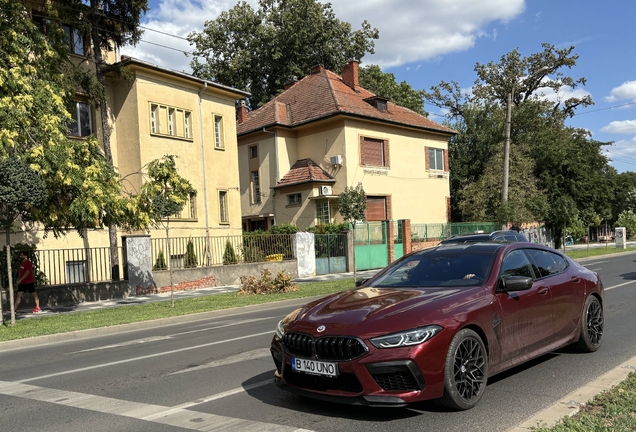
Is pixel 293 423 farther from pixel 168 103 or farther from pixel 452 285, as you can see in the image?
pixel 168 103

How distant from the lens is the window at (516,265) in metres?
5.83

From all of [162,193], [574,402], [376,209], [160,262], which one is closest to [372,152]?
[376,209]

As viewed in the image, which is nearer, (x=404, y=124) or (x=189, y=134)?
(x=189, y=134)

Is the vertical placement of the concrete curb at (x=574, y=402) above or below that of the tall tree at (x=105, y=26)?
below

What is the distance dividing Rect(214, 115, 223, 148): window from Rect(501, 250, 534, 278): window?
2339cm

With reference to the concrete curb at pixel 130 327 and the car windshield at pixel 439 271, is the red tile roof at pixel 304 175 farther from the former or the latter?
the car windshield at pixel 439 271

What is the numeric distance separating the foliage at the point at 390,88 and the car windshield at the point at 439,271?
133 feet

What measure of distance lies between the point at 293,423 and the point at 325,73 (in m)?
33.1

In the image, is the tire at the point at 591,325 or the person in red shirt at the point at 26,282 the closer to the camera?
the tire at the point at 591,325

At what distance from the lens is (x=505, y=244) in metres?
6.24

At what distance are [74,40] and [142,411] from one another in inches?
858

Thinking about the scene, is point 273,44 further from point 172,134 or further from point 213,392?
point 213,392

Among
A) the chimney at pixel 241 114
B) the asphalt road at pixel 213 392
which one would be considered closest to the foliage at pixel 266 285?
the asphalt road at pixel 213 392

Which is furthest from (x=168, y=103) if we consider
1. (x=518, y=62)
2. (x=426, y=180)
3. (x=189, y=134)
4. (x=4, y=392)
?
(x=518, y=62)
